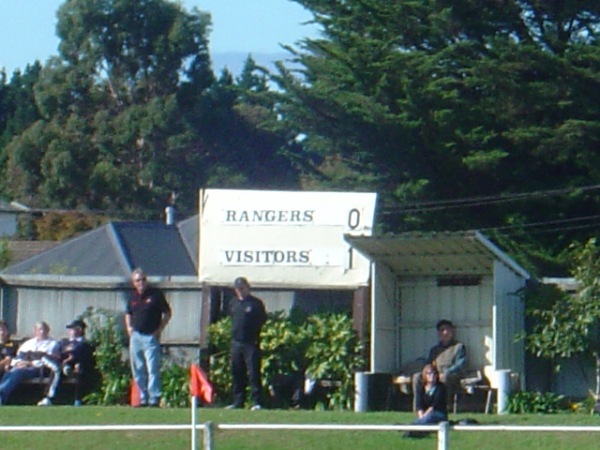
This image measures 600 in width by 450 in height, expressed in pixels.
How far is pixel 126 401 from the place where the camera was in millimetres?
17688

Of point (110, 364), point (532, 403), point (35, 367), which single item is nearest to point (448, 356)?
point (532, 403)

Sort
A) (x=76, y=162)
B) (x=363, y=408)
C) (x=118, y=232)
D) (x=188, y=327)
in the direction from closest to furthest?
1. (x=363, y=408)
2. (x=188, y=327)
3. (x=118, y=232)
4. (x=76, y=162)

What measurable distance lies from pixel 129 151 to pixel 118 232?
108 feet

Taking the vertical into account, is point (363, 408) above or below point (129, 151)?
below

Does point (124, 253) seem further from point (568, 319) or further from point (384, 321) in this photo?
point (568, 319)

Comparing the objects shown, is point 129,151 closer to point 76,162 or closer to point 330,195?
point 76,162

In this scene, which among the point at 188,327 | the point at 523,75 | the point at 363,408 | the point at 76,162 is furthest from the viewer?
the point at 76,162

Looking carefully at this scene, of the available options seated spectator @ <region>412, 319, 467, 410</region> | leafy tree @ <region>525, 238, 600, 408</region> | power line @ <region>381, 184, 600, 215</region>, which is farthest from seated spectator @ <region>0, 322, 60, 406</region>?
power line @ <region>381, 184, 600, 215</region>

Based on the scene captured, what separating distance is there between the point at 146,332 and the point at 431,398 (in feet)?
13.1

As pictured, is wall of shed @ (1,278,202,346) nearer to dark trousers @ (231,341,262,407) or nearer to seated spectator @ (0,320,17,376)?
seated spectator @ (0,320,17,376)

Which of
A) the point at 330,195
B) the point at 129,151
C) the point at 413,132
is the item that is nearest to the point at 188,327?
the point at 330,195

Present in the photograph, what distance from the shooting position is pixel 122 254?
2220 cm

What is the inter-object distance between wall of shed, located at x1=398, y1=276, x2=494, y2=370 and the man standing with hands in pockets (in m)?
3.57

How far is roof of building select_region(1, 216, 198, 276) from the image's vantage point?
874 inches
